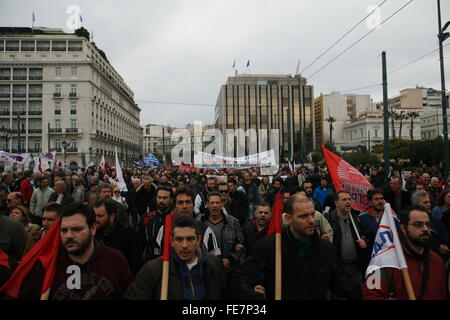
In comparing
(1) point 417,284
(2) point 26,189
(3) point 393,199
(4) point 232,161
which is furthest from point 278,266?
(4) point 232,161

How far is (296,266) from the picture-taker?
256cm

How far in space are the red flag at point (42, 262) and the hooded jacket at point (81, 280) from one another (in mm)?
37

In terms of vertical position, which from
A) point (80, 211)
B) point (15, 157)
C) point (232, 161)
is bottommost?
point (80, 211)

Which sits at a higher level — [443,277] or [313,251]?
[313,251]

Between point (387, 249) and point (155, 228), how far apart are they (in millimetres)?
2680

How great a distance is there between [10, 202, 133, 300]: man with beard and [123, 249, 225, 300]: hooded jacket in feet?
0.70

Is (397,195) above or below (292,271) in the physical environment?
above

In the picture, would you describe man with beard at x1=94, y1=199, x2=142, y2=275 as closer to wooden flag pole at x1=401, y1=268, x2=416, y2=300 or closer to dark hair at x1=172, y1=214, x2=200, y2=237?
dark hair at x1=172, y1=214, x2=200, y2=237

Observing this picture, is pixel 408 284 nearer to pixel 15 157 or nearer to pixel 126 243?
pixel 126 243

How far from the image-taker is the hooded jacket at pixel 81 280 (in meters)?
2.38

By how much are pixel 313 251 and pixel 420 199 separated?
3119 mm
